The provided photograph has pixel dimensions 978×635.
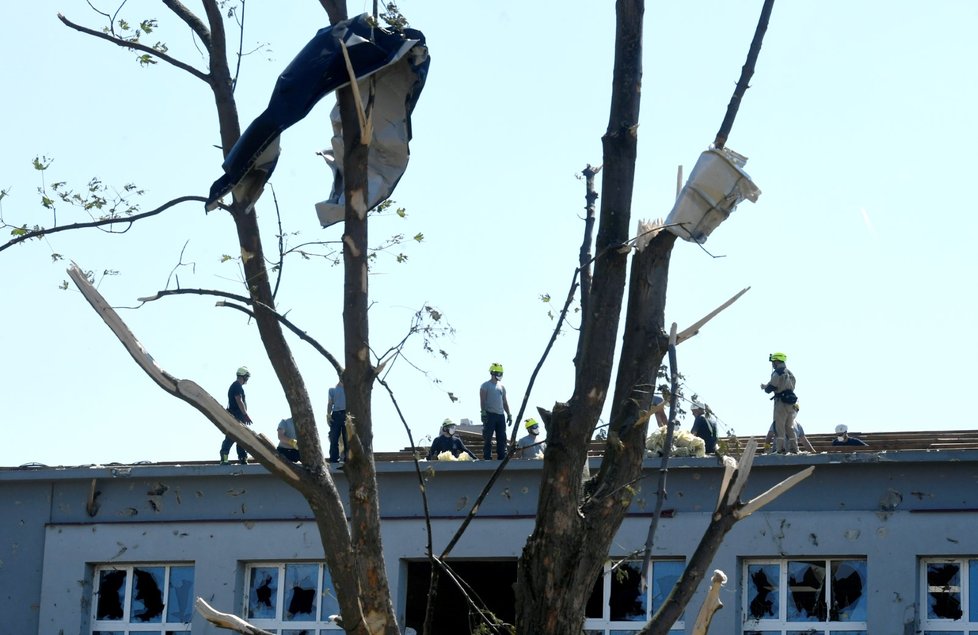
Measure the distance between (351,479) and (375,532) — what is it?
0.30 m

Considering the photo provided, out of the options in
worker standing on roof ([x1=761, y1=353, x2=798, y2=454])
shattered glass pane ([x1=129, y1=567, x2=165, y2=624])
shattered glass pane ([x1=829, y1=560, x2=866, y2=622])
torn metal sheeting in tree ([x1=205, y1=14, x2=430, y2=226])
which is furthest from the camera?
shattered glass pane ([x1=129, y1=567, x2=165, y2=624])

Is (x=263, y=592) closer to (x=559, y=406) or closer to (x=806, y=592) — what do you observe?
(x=806, y=592)

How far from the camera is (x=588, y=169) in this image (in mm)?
8680

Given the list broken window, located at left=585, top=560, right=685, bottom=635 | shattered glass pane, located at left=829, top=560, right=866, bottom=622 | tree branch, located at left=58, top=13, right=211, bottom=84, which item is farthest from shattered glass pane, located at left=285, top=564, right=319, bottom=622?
tree branch, located at left=58, top=13, right=211, bottom=84

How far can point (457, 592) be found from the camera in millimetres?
22219

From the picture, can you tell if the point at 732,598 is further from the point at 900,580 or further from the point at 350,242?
the point at 350,242

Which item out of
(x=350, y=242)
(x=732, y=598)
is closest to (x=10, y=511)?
(x=732, y=598)

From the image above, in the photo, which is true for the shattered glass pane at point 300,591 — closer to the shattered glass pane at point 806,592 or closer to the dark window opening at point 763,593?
the dark window opening at point 763,593

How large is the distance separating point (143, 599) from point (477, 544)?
4854 millimetres

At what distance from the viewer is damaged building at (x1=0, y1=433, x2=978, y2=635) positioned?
16125mm

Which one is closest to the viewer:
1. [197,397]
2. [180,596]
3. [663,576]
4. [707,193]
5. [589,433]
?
[197,397]

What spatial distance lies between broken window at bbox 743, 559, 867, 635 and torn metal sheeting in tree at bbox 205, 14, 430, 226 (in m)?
9.96

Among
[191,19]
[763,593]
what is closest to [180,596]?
[763,593]

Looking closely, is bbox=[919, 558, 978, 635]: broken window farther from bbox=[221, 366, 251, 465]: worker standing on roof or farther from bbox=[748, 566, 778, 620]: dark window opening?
bbox=[221, 366, 251, 465]: worker standing on roof
